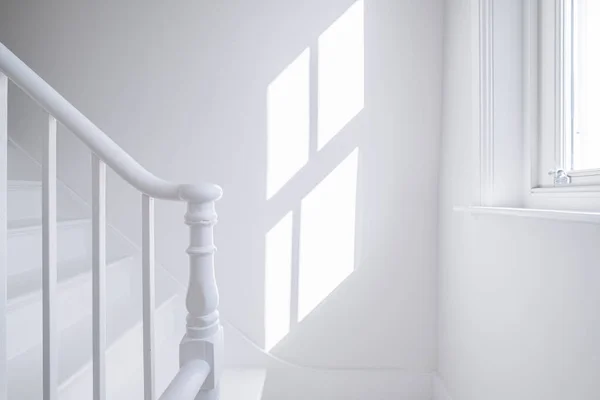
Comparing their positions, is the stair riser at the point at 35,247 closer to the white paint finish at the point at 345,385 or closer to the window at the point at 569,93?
the white paint finish at the point at 345,385

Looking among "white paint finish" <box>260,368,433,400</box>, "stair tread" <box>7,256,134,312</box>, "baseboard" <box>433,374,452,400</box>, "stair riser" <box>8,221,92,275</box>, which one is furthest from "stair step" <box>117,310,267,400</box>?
"baseboard" <box>433,374,452,400</box>

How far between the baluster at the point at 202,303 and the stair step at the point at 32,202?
1.17 meters

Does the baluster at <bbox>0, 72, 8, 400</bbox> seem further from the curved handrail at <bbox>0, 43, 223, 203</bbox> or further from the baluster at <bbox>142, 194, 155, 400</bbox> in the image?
the baluster at <bbox>142, 194, 155, 400</bbox>

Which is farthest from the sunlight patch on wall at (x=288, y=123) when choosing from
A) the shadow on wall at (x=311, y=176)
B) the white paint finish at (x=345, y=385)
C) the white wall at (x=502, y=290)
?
the white paint finish at (x=345, y=385)

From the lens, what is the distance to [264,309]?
1694 mm

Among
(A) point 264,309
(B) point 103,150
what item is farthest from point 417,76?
(B) point 103,150

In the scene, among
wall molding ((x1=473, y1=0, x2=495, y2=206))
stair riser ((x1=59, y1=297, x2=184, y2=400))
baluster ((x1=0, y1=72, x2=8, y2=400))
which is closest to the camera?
baluster ((x1=0, y1=72, x2=8, y2=400))

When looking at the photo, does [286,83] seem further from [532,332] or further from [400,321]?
[532,332]

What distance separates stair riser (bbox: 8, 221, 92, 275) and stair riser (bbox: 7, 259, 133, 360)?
0.70 feet

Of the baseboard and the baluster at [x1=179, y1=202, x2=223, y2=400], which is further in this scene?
the baseboard

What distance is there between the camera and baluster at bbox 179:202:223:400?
29.7 inches

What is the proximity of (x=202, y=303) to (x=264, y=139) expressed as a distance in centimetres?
106

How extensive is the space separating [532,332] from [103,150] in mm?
1181

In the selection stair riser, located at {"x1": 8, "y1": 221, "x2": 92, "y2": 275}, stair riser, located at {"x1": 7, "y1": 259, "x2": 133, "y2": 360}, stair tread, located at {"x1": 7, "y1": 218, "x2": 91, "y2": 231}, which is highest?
stair tread, located at {"x1": 7, "y1": 218, "x2": 91, "y2": 231}
